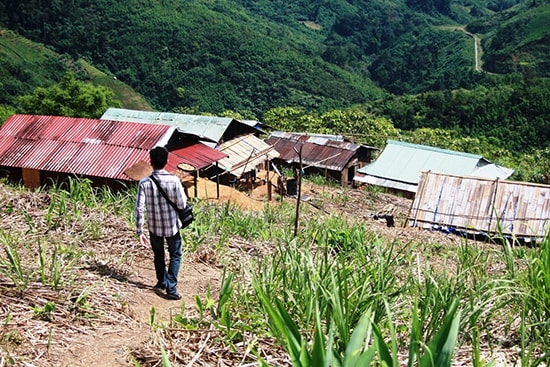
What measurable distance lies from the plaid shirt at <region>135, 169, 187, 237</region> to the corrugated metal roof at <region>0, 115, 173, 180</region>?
10.4 meters

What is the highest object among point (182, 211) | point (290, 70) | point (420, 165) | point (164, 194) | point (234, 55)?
point (234, 55)

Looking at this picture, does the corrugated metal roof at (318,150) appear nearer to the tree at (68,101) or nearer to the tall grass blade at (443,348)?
the tree at (68,101)

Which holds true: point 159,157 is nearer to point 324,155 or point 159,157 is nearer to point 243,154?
point 243,154

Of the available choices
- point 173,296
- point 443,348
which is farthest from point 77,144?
point 443,348

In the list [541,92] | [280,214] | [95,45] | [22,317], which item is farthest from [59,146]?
[95,45]

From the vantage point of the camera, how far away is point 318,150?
92.6 feet

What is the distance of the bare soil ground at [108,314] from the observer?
2723mm

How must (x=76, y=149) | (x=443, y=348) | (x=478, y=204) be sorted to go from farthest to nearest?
(x=76, y=149) < (x=478, y=204) < (x=443, y=348)

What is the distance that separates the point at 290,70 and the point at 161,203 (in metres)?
89.9

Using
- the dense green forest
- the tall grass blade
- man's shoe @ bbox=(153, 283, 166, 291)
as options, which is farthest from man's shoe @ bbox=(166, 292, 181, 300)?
the dense green forest

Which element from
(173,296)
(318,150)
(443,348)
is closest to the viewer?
(443,348)

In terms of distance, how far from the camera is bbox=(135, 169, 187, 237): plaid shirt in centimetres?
399

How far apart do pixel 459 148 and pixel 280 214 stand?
105ft

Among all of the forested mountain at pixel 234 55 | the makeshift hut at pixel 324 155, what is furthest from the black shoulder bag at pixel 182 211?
the forested mountain at pixel 234 55
